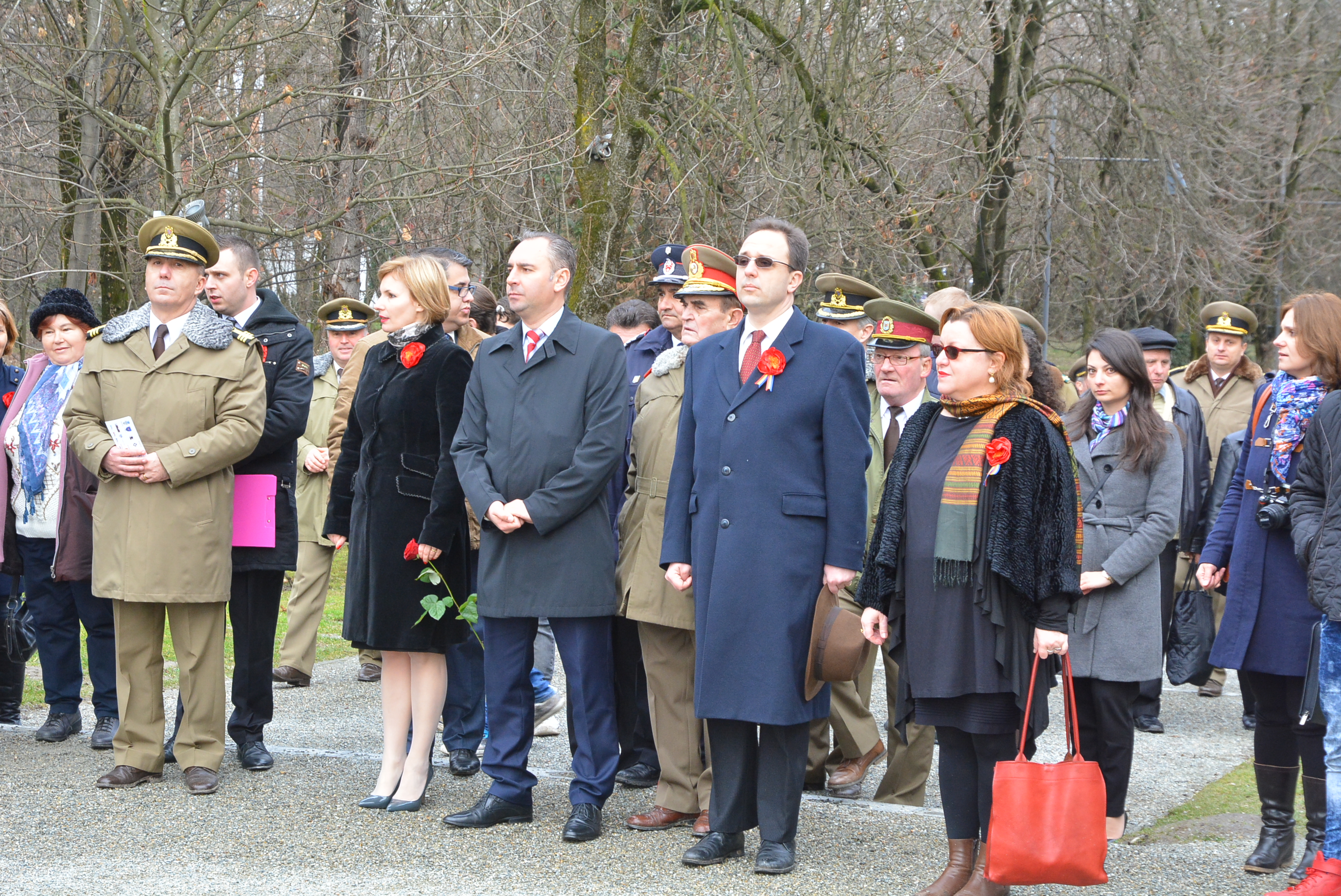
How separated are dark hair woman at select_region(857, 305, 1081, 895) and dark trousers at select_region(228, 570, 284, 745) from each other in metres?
2.92

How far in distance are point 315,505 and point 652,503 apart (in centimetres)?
377

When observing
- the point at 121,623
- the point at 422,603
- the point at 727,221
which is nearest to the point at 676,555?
the point at 422,603

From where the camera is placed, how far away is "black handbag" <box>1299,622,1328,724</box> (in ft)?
14.6

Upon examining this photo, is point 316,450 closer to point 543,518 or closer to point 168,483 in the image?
point 168,483

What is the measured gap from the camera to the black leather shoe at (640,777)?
19.6 feet

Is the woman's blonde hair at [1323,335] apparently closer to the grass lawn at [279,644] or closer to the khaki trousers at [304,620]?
the grass lawn at [279,644]

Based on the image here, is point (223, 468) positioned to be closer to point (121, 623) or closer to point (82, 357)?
point (121, 623)

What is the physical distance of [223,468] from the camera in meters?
5.92

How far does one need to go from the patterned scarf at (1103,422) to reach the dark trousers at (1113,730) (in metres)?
0.95

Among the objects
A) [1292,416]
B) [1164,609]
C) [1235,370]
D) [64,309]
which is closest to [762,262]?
[1292,416]

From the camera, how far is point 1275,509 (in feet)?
15.8

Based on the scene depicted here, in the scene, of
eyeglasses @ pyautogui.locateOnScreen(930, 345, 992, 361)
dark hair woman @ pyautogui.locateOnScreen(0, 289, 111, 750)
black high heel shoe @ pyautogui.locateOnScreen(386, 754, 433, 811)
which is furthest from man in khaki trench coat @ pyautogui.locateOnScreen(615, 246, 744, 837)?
dark hair woman @ pyautogui.locateOnScreen(0, 289, 111, 750)

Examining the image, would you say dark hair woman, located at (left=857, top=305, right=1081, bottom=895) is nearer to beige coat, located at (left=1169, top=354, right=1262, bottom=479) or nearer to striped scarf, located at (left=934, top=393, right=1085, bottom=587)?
striped scarf, located at (left=934, top=393, right=1085, bottom=587)

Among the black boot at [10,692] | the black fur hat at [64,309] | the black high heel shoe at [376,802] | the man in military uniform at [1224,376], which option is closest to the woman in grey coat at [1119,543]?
the black high heel shoe at [376,802]
